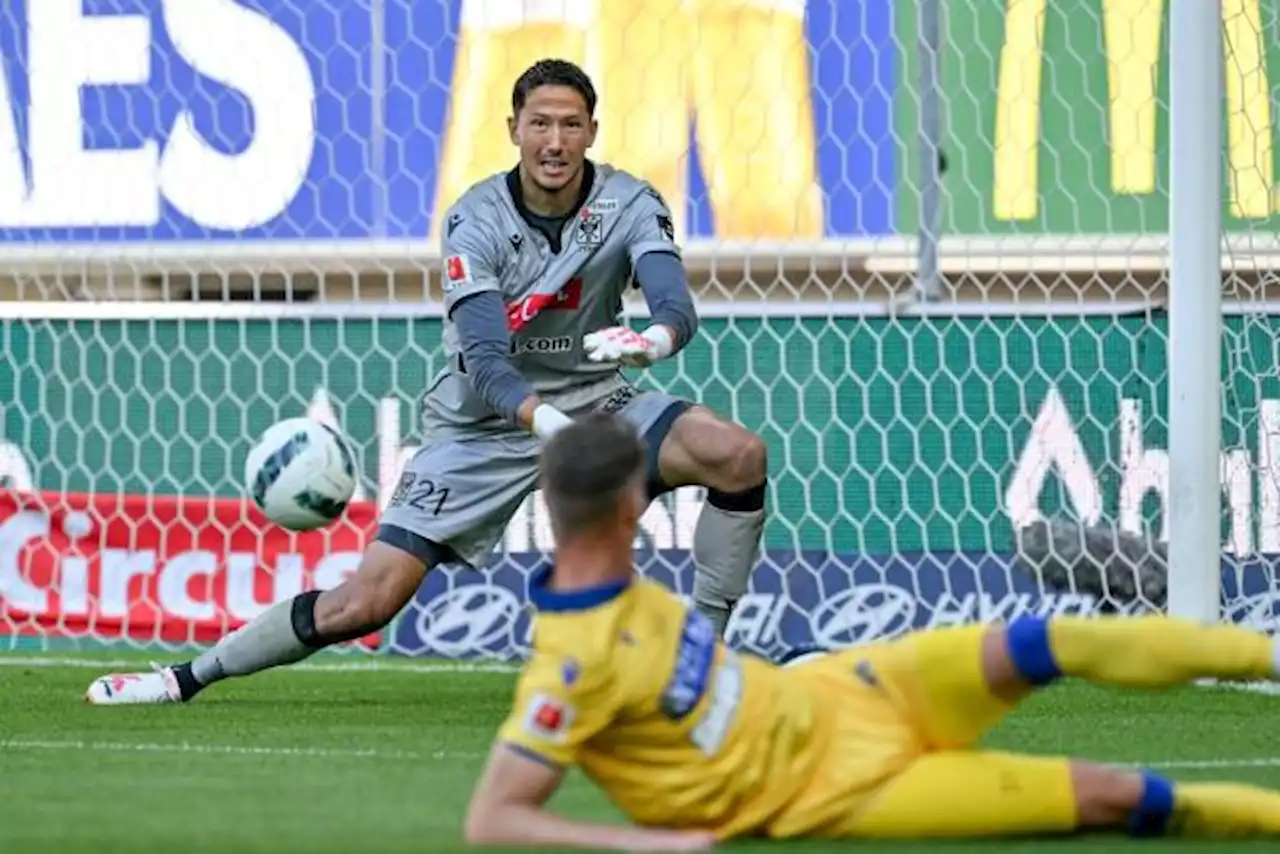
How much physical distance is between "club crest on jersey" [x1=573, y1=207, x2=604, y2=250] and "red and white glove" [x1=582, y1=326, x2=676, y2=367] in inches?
29.3

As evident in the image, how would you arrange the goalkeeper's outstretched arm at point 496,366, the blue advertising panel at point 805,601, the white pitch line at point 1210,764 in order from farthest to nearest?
the blue advertising panel at point 805,601, the goalkeeper's outstretched arm at point 496,366, the white pitch line at point 1210,764

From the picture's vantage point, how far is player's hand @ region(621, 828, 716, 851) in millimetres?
3836

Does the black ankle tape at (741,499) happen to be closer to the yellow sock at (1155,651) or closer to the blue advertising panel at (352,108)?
the yellow sock at (1155,651)

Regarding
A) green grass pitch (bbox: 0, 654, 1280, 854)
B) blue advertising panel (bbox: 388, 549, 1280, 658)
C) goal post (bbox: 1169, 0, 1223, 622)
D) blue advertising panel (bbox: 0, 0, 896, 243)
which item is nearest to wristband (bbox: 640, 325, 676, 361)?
green grass pitch (bbox: 0, 654, 1280, 854)

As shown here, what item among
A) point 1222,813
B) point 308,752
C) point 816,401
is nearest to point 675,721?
point 1222,813

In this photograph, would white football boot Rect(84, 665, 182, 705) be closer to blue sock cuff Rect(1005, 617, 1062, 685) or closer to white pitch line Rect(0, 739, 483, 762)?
white pitch line Rect(0, 739, 483, 762)

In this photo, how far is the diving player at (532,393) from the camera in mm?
6832

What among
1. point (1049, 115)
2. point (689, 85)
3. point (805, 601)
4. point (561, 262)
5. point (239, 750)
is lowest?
point (805, 601)

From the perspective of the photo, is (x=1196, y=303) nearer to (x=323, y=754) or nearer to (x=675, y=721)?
(x=323, y=754)

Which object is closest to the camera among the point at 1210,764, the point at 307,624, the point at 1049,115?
the point at 1210,764

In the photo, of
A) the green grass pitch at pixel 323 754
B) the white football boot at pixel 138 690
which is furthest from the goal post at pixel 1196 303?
the white football boot at pixel 138 690

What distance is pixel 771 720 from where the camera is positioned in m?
4.05

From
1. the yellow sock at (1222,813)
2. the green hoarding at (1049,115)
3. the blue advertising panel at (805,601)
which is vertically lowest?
the blue advertising panel at (805,601)

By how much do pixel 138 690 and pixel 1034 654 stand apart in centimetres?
366
